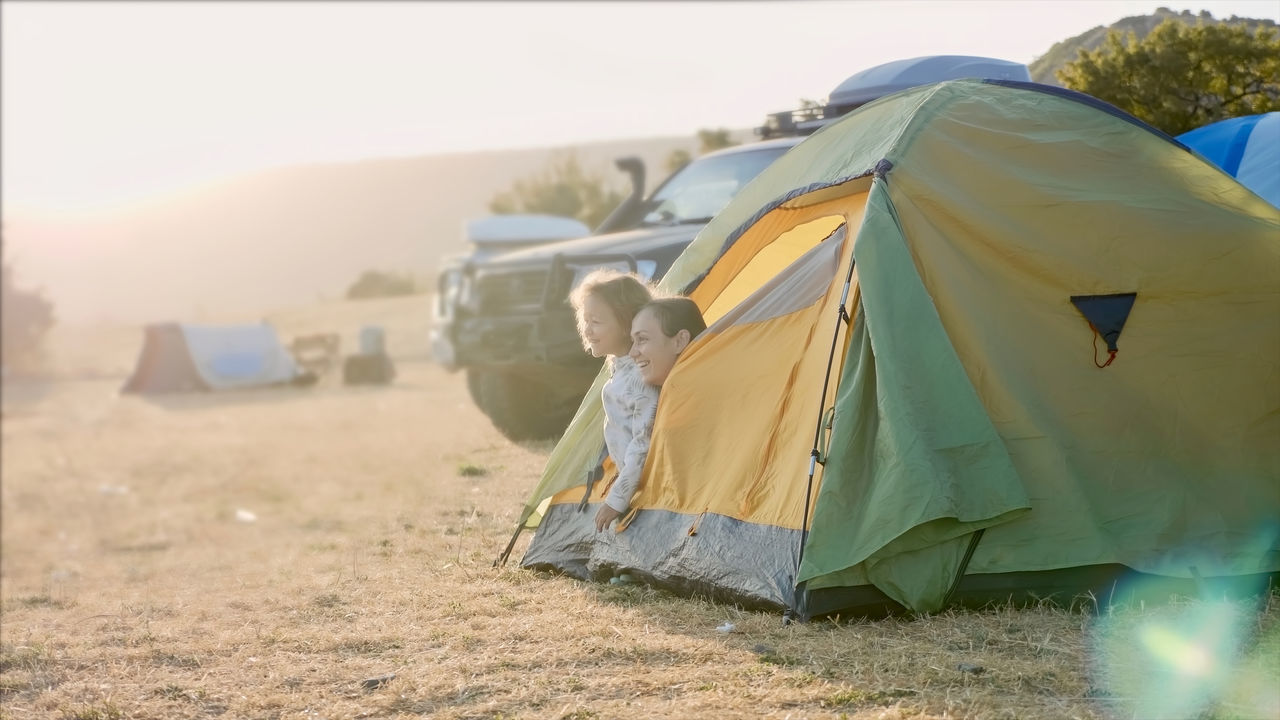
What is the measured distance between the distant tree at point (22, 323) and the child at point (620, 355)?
25.3 metres

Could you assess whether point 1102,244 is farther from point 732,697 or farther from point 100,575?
point 100,575

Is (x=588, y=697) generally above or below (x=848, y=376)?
below

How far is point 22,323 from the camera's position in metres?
28.3

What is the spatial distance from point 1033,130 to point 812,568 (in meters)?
2.07

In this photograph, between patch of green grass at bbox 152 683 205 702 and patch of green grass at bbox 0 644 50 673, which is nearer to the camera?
patch of green grass at bbox 152 683 205 702

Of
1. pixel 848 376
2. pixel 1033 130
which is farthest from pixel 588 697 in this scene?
pixel 1033 130

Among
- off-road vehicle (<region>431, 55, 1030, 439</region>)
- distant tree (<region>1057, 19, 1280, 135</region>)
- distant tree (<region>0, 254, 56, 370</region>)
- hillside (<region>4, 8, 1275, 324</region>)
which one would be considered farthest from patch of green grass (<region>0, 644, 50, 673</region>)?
hillside (<region>4, 8, 1275, 324</region>)

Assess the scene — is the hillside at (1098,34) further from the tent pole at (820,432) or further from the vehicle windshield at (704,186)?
the tent pole at (820,432)

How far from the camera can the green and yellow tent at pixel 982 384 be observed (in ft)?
14.4

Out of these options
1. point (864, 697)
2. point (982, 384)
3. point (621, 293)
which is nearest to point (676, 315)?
point (621, 293)

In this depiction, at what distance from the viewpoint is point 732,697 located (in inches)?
145

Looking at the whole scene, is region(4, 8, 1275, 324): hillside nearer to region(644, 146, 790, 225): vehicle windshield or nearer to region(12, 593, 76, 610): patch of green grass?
region(644, 146, 790, 225): vehicle windshield

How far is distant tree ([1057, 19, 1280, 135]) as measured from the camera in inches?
264

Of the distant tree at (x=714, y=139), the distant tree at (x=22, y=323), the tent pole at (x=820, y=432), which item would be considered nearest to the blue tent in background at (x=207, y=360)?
the distant tree at (x=22, y=323)
